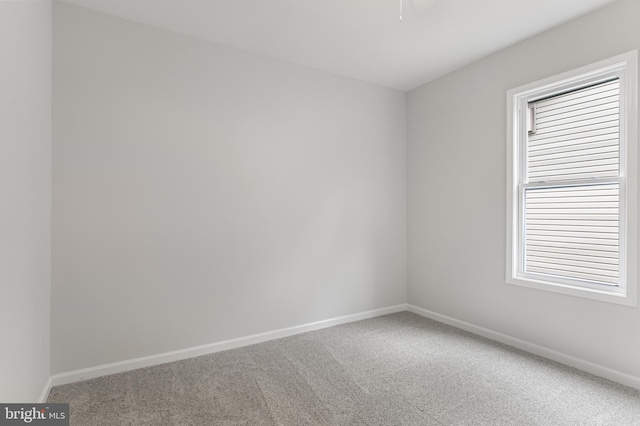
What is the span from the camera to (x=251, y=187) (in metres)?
2.97

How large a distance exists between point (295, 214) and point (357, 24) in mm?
1745

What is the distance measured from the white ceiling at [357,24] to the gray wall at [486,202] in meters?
0.20

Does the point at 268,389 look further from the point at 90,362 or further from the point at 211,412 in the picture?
the point at 90,362

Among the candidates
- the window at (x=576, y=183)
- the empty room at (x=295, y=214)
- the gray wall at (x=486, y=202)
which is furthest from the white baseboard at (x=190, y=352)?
the window at (x=576, y=183)

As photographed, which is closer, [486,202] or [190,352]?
[190,352]

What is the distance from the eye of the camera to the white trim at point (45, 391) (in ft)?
6.51

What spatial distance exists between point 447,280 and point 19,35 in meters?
3.81

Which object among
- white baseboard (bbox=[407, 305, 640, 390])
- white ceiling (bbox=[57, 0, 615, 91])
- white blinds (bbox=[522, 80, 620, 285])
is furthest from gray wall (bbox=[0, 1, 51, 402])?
white blinds (bbox=[522, 80, 620, 285])

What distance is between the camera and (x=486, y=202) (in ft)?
10.2

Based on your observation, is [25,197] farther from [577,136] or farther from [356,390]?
[577,136]

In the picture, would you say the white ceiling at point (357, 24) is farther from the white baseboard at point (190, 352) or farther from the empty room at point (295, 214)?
the white baseboard at point (190, 352)

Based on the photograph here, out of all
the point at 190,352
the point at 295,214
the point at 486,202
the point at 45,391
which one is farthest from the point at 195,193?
the point at 486,202

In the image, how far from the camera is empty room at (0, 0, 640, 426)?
1.96 m

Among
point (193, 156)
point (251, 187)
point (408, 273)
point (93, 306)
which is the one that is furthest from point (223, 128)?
point (408, 273)
